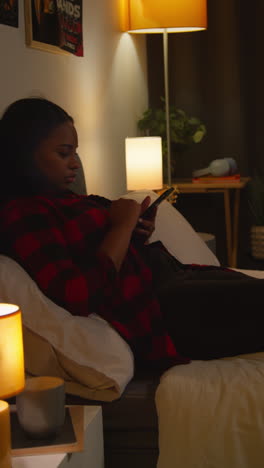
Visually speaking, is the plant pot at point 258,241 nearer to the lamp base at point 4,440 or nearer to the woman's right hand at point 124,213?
the woman's right hand at point 124,213

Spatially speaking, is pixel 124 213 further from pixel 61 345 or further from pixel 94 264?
pixel 61 345

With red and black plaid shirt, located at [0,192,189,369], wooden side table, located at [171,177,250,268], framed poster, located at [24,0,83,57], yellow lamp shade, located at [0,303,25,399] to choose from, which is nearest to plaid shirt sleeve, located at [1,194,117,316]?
red and black plaid shirt, located at [0,192,189,369]

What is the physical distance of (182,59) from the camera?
15.1ft

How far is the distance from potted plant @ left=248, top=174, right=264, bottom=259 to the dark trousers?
2.25 metres

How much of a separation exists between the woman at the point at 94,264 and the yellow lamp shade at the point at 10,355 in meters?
0.37

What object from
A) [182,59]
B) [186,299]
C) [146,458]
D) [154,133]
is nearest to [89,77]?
[154,133]

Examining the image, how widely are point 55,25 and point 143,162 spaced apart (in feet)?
2.75

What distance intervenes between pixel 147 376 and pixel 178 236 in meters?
0.87

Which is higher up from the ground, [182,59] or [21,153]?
[182,59]

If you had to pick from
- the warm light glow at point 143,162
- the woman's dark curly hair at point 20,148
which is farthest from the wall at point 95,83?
the woman's dark curly hair at point 20,148

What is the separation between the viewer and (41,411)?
50.6 inches

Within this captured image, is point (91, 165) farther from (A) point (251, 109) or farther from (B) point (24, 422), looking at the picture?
(B) point (24, 422)

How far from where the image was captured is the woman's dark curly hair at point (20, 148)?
1.84m

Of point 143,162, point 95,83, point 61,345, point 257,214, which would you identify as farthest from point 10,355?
point 257,214
